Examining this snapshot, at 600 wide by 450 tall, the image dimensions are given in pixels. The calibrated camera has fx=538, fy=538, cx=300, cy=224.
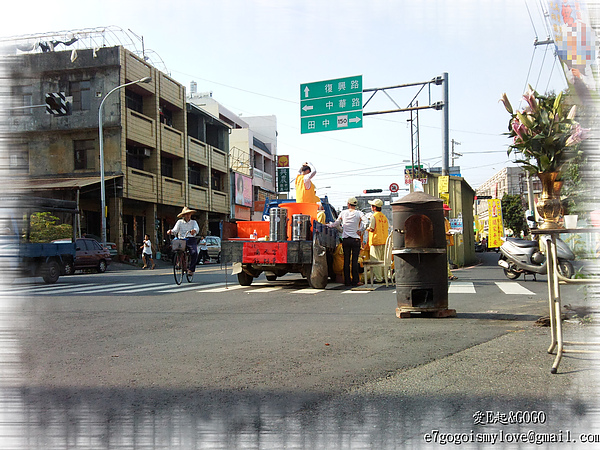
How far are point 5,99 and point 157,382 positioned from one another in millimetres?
2412

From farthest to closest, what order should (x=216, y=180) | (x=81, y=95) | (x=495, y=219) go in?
(x=216, y=180) < (x=495, y=219) < (x=81, y=95)

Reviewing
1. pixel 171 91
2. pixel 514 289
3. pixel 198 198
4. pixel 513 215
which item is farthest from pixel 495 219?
pixel 513 215

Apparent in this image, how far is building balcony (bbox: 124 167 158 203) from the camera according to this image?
31.5 m

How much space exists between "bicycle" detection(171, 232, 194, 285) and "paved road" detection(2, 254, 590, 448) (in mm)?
5104

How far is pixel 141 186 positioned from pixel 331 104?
51.8 ft

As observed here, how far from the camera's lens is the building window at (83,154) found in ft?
103

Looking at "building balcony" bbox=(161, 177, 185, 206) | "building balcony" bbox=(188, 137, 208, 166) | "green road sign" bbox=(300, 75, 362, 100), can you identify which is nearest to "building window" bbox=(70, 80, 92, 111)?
"building balcony" bbox=(161, 177, 185, 206)

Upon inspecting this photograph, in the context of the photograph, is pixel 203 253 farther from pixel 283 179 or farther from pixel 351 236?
pixel 283 179

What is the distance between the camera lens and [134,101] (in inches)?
1356

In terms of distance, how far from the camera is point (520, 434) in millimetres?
2963

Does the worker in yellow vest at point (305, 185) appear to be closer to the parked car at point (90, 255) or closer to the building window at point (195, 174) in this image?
the parked car at point (90, 255)

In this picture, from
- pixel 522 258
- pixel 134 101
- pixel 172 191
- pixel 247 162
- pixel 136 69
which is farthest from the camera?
pixel 247 162

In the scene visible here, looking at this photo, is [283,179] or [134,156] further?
[283,179]

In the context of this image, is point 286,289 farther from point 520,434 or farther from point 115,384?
point 520,434
